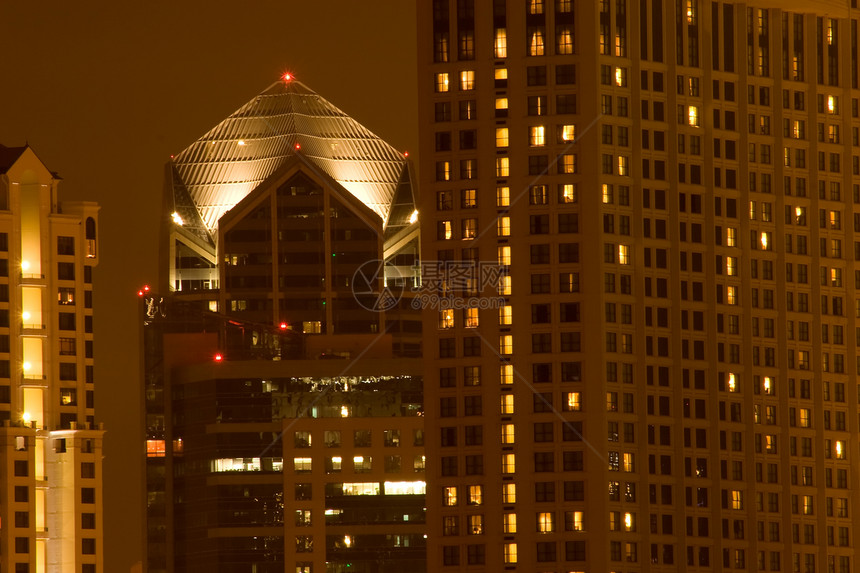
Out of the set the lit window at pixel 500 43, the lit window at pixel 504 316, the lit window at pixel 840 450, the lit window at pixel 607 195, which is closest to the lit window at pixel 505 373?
the lit window at pixel 504 316

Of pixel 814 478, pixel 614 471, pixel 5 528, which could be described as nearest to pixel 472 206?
pixel 614 471

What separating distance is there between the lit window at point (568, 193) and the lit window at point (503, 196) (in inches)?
144

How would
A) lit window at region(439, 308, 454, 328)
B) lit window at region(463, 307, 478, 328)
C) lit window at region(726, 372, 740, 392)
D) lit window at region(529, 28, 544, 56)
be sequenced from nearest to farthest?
1. lit window at region(463, 307, 478, 328)
2. lit window at region(439, 308, 454, 328)
3. lit window at region(529, 28, 544, 56)
4. lit window at region(726, 372, 740, 392)

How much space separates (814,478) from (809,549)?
555 cm

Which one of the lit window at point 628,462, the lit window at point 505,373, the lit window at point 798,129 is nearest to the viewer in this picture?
the lit window at point 505,373

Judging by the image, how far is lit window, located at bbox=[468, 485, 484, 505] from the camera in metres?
175

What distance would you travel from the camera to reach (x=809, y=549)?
591 ft

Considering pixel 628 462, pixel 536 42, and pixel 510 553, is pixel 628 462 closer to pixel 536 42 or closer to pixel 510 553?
pixel 510 553

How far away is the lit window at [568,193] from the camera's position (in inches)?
6949

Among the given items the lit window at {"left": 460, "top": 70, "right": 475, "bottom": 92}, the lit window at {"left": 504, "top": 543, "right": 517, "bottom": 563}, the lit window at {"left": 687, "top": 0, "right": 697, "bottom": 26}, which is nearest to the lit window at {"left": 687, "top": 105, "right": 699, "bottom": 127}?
the lit window at {"left": 687, "top": 0, "right": 697, "bottom": 26}

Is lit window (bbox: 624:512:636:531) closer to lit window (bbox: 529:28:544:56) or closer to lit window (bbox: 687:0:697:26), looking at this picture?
lit window (bbox: 529:28:544:56)

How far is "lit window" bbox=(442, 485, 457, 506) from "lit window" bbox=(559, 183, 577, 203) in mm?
21583

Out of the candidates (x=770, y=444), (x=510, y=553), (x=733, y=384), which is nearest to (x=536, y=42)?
(x=733, y=384)

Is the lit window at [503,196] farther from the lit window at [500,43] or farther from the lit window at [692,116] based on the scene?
the lit window at [692,116]
